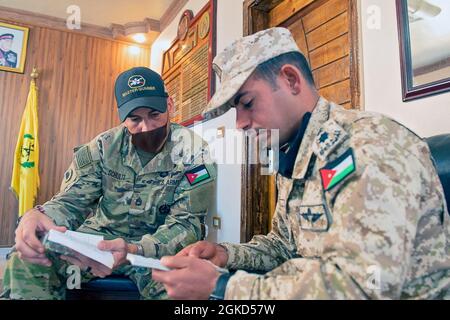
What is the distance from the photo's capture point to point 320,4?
190cm

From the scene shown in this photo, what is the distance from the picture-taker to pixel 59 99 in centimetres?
421

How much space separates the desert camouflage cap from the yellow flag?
353 centimetres

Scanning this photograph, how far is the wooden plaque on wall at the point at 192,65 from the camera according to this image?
2.83 metres

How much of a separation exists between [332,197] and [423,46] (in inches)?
34.2

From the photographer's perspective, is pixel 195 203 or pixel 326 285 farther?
pixel 195 203

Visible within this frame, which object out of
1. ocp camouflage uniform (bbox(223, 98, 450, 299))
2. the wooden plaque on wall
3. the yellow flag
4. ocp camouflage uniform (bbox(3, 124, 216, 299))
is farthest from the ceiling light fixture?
ocp camouflage uniform (bbox(223, 98, 450, 299))

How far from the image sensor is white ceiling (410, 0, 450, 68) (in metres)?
1.14

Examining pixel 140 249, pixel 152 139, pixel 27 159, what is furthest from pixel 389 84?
pixel 27 159

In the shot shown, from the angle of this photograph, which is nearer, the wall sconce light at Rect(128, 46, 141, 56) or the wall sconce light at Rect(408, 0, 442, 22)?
the wall sconce light at Rect(408, 0, 442, 22)

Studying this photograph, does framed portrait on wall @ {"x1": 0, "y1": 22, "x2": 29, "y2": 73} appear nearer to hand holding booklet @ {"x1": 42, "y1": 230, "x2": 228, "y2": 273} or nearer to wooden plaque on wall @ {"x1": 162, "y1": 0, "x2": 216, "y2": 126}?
wooden plaque on wall @ {"x1": 162, "y1": 0, "x2": 216, "y2": 126}

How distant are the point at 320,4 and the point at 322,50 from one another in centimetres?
26
